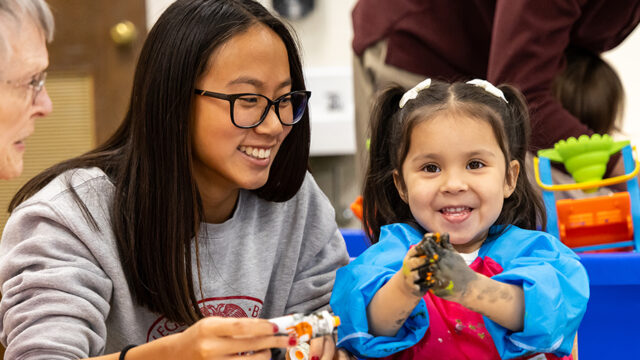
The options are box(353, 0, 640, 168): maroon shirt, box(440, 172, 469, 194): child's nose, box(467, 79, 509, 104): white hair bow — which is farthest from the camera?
box(353, 0, 640, 168): maroon shirt

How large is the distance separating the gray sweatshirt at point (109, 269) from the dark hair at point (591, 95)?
2.26ft

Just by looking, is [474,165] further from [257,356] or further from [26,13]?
[26,13]

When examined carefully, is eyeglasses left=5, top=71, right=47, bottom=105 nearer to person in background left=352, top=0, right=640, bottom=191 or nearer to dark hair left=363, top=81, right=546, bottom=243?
dark hair left=363, top=81, right=546, bottom=243

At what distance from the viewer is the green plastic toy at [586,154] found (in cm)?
128

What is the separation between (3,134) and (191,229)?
356mm

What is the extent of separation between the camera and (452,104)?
106 cm

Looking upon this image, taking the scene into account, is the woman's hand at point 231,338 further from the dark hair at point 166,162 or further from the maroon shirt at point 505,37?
the maroon shirt at point 505,37

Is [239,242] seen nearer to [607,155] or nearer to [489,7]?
[607,155]

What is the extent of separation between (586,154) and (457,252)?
0.46 meters

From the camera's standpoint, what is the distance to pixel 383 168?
1.19 m

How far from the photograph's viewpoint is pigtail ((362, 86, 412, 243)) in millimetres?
1175

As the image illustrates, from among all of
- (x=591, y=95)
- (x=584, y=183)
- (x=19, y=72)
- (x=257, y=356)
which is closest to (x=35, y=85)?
(x=19, y=72)

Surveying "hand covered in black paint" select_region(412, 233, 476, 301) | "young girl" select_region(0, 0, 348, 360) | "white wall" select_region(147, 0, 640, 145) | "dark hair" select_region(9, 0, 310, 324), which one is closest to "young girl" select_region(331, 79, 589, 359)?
"hand covered in black paint" select_region(412, 233, 476, 301)

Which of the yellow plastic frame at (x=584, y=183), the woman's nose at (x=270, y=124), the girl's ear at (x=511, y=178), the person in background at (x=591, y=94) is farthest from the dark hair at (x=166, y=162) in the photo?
the person in background at (x=591, y=94)
